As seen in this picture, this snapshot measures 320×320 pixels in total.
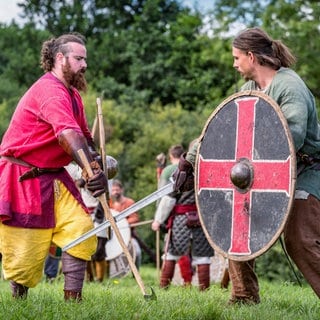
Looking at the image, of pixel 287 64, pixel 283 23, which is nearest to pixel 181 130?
pixel 283 23

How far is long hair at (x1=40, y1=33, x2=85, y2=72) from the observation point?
5566 millimetres

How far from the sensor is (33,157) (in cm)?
546

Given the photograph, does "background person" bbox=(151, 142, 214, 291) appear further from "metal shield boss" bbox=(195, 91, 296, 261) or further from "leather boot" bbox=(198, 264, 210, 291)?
"metal shield boss" bbox=(195, 91, 296, 261)

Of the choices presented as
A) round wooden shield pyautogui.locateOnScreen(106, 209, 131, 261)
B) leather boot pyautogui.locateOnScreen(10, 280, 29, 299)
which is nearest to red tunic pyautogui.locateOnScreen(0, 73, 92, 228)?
leather boot pyautogui.locateOnScreen(10, 280, 29, 299)

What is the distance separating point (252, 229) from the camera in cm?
495

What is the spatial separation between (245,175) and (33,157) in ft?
4.47

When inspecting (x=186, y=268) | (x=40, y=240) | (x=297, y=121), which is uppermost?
(x=297, y=121)

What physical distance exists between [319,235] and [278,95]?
0.86m

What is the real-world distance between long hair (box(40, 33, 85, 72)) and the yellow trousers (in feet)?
2.53

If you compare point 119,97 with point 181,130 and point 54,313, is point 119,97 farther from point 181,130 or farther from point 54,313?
point 54,313

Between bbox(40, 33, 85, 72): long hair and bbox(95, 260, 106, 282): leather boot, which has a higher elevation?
bbox(40, 33, 85, 72): long hair

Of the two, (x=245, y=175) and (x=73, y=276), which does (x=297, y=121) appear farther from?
(x=73, y=276)

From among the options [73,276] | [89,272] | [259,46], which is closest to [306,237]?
[259,46]

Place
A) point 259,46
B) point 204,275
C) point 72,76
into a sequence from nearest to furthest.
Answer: point 259,46 → point 72,76 → point 204,275
